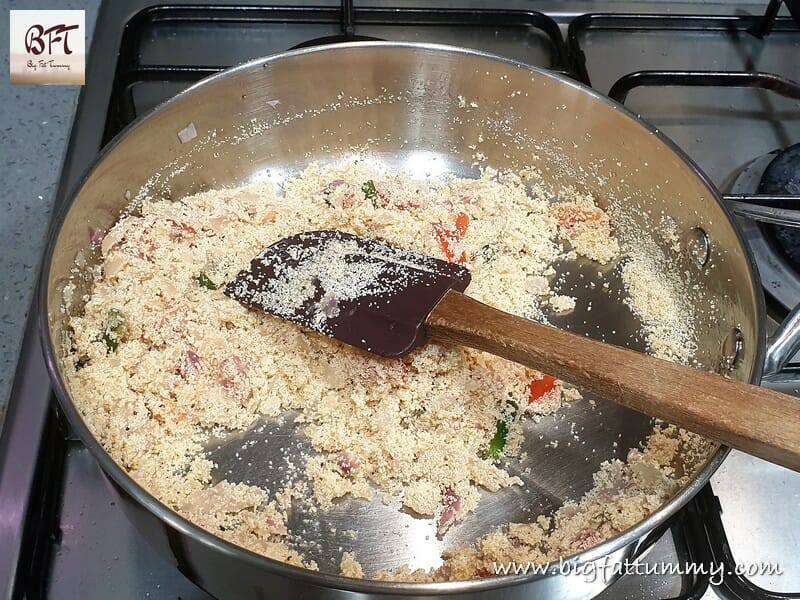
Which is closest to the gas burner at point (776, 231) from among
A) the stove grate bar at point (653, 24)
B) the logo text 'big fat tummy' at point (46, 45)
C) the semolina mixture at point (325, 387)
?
the semolina mixture at point (325, 387)

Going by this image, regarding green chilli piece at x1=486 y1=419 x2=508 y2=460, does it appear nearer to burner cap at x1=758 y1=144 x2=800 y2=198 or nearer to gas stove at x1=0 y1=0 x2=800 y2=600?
gas stove at x1=0 y1=0 x2=800 y2=600

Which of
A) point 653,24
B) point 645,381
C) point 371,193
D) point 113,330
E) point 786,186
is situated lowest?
point 645,381

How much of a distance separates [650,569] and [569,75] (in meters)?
0.82

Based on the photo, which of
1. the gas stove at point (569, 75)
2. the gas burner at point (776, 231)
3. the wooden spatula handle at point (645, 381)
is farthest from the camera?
the gas burner at point (776, 231)

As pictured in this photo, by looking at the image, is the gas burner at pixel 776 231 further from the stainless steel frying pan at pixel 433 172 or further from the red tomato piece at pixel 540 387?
the red tomato piece at pixel 540 387

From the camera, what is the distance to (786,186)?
1.20 m

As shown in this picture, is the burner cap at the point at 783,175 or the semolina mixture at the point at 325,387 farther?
the burner cap at the point at 783,175

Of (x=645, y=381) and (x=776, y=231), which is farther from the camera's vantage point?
(x=776, y=231)

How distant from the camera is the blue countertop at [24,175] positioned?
1124mm

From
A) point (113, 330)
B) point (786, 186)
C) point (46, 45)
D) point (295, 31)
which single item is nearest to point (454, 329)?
point (113, 330)

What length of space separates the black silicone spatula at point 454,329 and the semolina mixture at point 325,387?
0.06 metres

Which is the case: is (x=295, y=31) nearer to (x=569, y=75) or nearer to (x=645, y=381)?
(x=569, y=75)

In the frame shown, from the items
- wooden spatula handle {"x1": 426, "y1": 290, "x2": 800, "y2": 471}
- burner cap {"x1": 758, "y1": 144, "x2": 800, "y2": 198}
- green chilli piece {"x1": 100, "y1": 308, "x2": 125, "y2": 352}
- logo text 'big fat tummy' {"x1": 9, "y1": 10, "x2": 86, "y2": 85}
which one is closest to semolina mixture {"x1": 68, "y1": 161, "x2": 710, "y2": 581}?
green chilli piece {"x1": 100, "y1": 308, "x2": 125, "y2": 352}

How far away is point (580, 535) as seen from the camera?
3.08 ft
